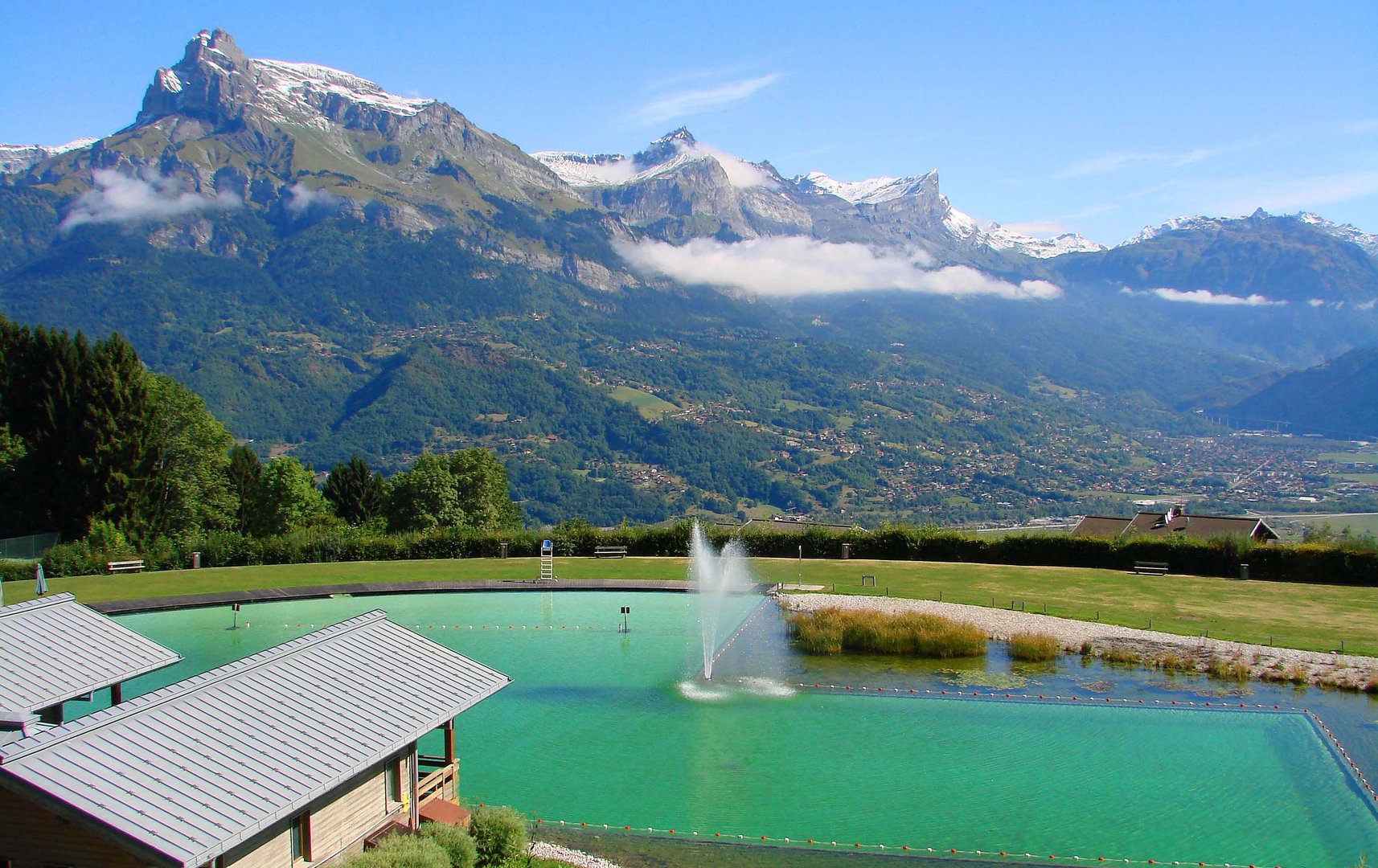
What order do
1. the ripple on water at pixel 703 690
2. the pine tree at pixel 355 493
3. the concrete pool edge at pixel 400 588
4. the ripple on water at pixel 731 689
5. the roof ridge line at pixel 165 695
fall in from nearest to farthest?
the roof ridge line at pixel 165 695, the ripple on water at pixel 703 690, the ripple on water at pixel 731 689, the concrete pool edge at pixel 400 588, the pine tree at pixel 355 493

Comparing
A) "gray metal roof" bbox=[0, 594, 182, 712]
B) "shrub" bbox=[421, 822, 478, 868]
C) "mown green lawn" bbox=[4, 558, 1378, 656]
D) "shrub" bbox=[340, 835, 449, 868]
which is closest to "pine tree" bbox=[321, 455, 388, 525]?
"mown green lawn" bbox=[4, 558, 1378, 656]

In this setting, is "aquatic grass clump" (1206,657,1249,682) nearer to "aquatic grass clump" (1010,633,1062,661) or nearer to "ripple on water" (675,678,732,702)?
"aquatic grass clump" (1010,633,1062,661)

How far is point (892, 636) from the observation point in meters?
27.2

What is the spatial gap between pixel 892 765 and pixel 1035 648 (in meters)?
9.52

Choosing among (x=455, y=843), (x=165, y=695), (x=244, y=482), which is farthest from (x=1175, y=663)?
(x=244, y=482)

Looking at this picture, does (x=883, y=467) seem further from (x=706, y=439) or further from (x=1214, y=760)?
(x=1214, y=760)

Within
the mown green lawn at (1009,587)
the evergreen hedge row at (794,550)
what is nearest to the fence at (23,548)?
the evergreen hedge row at (794,550)

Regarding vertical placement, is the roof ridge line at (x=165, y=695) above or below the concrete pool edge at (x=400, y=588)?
above

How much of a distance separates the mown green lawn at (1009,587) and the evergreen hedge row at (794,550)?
94 centimetres

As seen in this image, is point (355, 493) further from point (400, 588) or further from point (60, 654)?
point (60, 654)

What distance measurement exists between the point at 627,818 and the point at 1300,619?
23.4 meters

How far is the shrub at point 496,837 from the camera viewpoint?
13102 millimetres

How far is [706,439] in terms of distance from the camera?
6914 inches

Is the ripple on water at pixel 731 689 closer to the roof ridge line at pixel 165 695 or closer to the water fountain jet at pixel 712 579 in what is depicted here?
the water fountain jet at pixel 712 579
